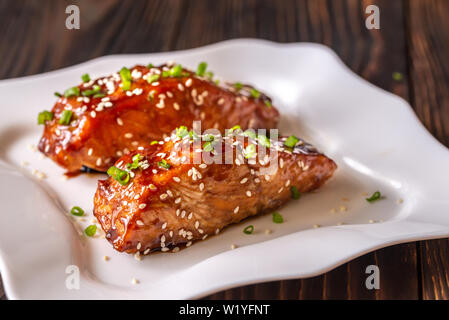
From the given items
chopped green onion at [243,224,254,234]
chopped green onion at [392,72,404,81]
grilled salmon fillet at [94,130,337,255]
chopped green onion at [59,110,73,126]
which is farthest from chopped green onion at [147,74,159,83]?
chopped green onion at [392,72,404,81]

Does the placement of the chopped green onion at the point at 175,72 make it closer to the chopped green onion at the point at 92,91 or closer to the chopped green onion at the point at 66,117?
the chopped green onion at the point at 92,91

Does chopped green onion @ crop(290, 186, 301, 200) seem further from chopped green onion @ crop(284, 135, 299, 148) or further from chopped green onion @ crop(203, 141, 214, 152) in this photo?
chopped green onion @ crop(203, 141, 214, 152)

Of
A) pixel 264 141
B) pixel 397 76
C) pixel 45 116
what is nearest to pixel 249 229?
pixel 264 141

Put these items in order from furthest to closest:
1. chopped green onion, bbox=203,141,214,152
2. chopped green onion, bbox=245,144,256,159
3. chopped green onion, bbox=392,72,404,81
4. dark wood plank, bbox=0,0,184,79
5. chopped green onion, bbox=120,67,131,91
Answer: dark wood plank, bbox=0,0,184,79
chopped green onion, bbox=392,72,404,81
chopped green onion, bbox=120,67,131,91
chopped green onion, bbox=245,144,256,159
chopped green onion, bbox=203,141,214,152

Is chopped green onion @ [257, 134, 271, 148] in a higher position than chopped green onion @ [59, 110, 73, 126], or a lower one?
lower

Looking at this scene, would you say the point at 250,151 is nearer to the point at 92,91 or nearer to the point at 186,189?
the point at 186,189

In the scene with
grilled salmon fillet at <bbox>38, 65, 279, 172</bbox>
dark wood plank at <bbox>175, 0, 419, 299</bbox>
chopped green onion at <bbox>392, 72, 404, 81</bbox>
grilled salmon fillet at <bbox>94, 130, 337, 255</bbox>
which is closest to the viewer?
grilled salmon fillet at <bbox>94, 130, 337, 255</bbox>

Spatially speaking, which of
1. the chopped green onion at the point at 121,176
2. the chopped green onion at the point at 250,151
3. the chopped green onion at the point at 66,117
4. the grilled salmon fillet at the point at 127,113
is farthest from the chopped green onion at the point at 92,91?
the chopped green onion at the point at 250,151
